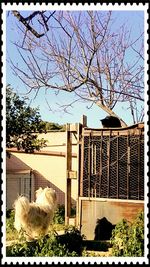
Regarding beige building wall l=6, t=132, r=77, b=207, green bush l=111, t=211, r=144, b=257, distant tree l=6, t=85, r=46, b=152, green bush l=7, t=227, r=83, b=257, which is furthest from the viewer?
beige building wall l=6, t=132, r=77, b=207

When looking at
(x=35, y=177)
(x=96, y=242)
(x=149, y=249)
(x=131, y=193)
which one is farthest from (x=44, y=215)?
(x=35, y=177)

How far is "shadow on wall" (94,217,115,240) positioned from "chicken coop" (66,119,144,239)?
17mm

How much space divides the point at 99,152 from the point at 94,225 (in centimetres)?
92

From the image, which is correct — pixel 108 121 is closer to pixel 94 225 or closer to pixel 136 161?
pixel 136 161

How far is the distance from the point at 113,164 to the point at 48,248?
1700mm

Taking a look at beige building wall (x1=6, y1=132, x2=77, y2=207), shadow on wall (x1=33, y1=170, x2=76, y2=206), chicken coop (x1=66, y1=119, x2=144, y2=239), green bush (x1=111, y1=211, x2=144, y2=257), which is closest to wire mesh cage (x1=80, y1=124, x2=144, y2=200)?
chicken coop (x1=66, y1=119, x2=144, y2=239)

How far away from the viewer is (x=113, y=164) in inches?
242

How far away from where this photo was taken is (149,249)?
4496 millimetres

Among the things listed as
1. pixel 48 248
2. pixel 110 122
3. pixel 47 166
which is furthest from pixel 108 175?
pixel 47 166

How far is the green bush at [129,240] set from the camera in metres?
4.87

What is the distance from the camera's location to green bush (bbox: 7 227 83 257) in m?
4.70

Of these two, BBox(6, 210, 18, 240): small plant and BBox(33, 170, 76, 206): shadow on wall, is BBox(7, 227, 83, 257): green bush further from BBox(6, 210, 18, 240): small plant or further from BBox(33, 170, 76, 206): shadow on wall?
BBox(33, 170, 76, 206): shadow on wall

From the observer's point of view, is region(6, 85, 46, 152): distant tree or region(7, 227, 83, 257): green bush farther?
region(6, 85, 46, 152): distant tree

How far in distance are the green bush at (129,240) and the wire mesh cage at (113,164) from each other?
69 cm
